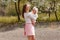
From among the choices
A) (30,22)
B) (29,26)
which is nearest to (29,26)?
(29,26)

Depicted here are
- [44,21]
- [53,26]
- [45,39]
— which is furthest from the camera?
[44,21]

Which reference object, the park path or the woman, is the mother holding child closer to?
the woman

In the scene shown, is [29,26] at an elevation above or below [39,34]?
above

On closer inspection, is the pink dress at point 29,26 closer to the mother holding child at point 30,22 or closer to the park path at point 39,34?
the mother holding child at point 30,22

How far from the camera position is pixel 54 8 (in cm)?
1380

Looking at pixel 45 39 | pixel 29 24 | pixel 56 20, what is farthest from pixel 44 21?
pixel 29 24

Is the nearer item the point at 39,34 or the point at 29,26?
the point at 29,26

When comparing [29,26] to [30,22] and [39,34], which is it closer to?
[30,22]

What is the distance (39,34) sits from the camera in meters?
10.4

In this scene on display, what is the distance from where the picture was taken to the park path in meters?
9.68

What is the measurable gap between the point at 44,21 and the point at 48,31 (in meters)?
2.63

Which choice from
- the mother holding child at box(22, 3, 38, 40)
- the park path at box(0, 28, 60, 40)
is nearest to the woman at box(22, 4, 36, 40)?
the mother holding child at box(22, 3, 38, 40)

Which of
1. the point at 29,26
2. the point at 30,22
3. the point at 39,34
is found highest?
the point at 30,22

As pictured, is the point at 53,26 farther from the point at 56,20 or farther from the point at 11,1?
the point at 11,1
